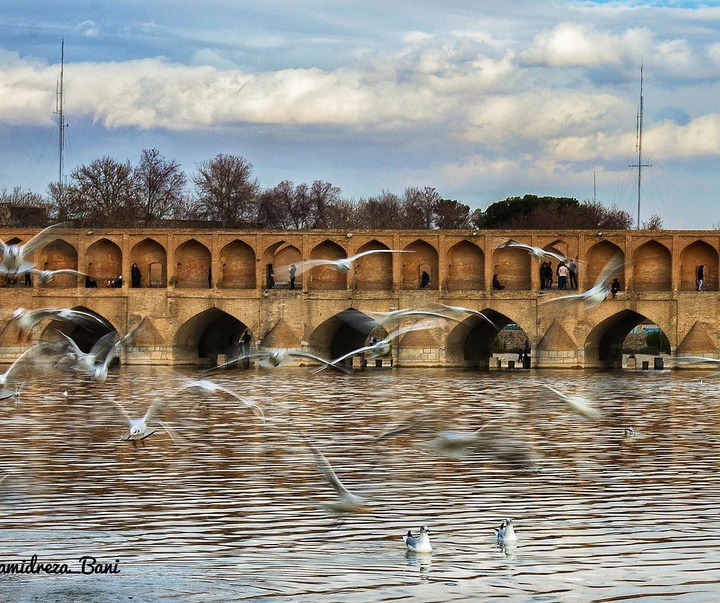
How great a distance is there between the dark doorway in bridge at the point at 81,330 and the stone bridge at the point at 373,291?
0.28 m

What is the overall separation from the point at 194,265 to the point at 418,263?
6680mm

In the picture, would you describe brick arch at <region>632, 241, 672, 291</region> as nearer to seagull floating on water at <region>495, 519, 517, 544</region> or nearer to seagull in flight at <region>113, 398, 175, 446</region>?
seagull in flight at <region>113, 398, 175, 446</region>

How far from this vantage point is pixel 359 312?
131ft

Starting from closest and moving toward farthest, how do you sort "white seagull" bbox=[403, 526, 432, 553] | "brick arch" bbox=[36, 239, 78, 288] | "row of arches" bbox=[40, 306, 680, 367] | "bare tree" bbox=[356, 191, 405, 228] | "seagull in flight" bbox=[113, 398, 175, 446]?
"white seagull" bbox=[403, 526, 432, 553] < "seagull in flight" bbox=[113, 398, 175, 446] < "row of arches" bbox=[40, 306, 680, 367] < "brick arch" bbox=[36, 239, 78, 288] < "bare tree" bbox=[356, 191, 405, 228]

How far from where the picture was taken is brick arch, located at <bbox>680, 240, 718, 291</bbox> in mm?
38781

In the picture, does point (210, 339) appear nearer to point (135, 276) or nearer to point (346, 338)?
point (135, 276)

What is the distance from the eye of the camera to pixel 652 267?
39.2 meters

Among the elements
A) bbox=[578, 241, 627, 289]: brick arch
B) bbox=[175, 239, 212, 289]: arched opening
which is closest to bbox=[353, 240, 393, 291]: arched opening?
bbox=[175, 239, 212, 289]: arched opening

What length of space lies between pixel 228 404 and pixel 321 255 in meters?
16.7

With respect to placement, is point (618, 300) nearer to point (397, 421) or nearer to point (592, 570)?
point (397, 421)

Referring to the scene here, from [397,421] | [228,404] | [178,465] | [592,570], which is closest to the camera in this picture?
[592,570]

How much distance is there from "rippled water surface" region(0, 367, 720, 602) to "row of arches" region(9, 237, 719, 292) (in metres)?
16.3

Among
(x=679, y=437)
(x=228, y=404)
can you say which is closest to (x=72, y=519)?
(x=679, y=437)

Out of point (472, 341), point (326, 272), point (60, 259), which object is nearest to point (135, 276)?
point (60, 259)
